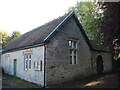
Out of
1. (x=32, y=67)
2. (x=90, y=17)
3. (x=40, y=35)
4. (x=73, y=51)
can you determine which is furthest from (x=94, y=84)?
(x=90, y=17)

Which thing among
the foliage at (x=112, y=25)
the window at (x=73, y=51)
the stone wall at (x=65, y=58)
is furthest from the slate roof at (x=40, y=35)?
the foliage at (x=112, y=25)

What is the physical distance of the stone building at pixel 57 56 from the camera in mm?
13562

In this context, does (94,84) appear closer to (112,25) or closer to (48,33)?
(112,25)

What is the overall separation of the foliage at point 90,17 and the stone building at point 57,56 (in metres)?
9.57

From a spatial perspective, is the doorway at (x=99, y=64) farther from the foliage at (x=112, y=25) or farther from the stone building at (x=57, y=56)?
the foliage at (x=112, y=25)

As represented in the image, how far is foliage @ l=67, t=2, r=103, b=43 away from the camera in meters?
29.3

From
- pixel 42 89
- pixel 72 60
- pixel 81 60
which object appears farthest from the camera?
pixel 81 60

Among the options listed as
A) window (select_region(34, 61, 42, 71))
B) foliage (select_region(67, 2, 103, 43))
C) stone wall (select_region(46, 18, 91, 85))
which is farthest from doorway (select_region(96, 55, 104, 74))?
window (select_region(34, 61, 42, 71))

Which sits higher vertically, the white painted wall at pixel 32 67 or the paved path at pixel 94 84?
the white painted wall at pixel 32 67

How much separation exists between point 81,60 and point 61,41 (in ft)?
13.4

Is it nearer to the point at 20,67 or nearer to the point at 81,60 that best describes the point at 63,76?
the point at 81,60

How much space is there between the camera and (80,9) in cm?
3400

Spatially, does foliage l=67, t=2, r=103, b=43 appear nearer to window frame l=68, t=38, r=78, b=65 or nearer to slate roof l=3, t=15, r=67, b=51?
window frame l=68, t=38, r=78, b=65

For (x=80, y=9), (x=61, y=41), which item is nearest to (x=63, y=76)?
(x=61, y=41)
